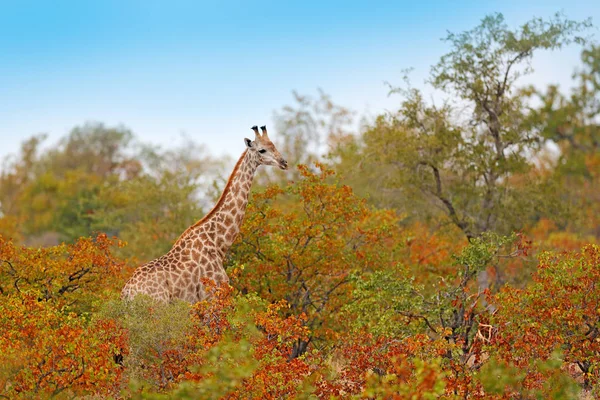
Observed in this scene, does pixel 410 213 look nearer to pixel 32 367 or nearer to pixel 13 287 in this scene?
pixel 13 287

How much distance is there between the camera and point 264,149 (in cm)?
1622

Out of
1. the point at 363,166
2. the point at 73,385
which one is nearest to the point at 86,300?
the point at 73,385

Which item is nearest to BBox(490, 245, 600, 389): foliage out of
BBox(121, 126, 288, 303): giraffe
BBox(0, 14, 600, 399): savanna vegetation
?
BBox(0, 14, 600, 399): savanna vegetation

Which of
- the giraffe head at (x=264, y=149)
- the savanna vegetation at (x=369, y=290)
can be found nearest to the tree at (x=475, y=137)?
the savanna vegetation at (x=369, y=290)

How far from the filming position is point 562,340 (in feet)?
41.2

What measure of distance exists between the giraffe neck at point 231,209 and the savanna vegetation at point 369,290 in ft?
3.02

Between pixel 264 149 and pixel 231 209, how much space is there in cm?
127

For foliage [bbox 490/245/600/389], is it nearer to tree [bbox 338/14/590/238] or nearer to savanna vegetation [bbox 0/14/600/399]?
savanna vegetation [bbox 0/14/600/399]

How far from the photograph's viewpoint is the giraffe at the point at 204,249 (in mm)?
14469

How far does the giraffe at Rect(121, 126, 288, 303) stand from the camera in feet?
47.5

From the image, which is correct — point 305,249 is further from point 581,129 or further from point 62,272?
point 581,129

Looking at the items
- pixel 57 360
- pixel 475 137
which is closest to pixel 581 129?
pixel 475 137

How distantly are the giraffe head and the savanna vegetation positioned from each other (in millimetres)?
1288

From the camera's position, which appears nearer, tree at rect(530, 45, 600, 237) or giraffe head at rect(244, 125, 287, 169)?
giraffe head at rect(244, 125, 287, 169)
